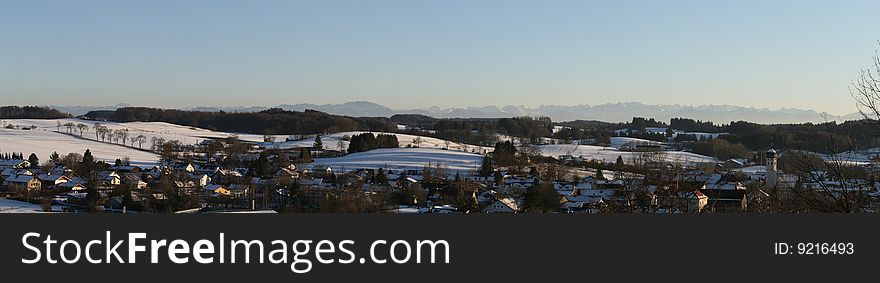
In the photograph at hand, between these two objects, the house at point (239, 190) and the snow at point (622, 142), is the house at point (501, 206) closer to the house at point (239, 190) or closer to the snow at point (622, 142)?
the house at point (239, 190)

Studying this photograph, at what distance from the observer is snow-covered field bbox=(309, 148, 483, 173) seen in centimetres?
3484

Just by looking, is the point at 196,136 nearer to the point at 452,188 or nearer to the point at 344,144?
the point at 344,144

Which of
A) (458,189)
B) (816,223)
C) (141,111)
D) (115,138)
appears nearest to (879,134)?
(816,223)

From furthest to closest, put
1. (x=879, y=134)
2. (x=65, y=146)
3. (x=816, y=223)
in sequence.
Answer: (x=65, y=146)
(x=879, y=134)
(x=816, y=223)

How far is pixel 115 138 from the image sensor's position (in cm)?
5284

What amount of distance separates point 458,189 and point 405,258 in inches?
720

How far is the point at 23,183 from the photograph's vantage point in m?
21.5

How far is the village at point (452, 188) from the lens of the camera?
584cm

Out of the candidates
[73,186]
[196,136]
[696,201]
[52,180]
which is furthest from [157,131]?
[696,201]

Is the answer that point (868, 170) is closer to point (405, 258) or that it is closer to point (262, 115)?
point (405, 258)

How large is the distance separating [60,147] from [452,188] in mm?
30797

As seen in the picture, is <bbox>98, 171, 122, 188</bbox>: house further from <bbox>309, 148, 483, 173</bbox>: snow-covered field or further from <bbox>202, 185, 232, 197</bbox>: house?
<bbox>309, 148, 483, 173</bbox>: snow-covered field

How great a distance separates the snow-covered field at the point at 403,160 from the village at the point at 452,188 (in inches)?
8.1

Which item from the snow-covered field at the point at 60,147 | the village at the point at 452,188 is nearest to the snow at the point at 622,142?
the village at the point at 452,188
